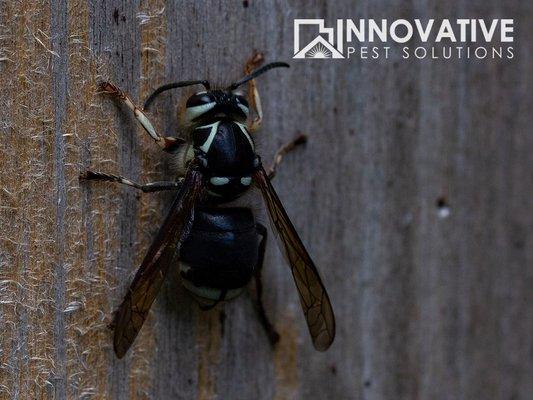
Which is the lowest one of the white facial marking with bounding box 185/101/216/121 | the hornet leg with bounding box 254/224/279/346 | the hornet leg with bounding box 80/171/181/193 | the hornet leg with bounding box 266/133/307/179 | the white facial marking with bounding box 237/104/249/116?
the hornet leg with bounding box 254/224/279/346

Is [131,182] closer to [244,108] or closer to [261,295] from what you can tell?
[244,108]

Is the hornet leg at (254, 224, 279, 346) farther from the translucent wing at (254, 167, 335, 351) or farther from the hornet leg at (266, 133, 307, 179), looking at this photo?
the hornet leg at (266, 133, 307, 179)

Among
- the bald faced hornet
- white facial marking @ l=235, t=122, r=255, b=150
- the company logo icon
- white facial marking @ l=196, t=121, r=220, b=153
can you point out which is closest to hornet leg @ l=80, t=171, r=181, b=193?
the bald faced hornet

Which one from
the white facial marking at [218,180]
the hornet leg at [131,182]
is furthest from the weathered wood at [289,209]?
the white facial marking at [218,180]

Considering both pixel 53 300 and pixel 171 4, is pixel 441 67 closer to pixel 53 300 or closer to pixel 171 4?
pixel 171 4

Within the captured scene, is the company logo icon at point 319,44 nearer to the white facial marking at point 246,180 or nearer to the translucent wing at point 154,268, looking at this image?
the white facial marking at point 246,180

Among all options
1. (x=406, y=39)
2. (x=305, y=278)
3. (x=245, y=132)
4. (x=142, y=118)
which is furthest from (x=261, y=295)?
(x=406, y=39)

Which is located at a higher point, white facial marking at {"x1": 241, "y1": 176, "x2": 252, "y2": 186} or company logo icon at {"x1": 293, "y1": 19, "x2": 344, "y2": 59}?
company logo icon at {"x1": 293, "y1": 19, "x2": 344, "y2": 59}

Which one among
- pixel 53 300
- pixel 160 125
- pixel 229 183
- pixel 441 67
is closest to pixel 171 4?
pixel 160 125
